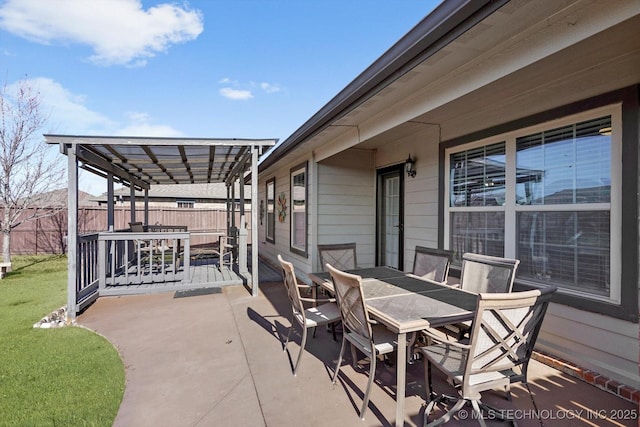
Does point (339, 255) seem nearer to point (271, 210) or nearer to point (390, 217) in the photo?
point (390, 217)

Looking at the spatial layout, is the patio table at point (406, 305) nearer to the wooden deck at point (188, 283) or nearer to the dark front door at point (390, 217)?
the dark front door at point (390, 217)

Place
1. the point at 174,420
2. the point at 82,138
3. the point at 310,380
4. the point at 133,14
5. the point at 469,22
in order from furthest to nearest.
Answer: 1. the point at 133,14
2. the point at 82,138
3. the point at 310,380
4. the point at 174,420
5. the point at 469,22

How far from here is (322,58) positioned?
362 inches

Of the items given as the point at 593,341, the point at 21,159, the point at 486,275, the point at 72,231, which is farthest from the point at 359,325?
the point at 21,159

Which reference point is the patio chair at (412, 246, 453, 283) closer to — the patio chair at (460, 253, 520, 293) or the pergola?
the patio chair at (460, 253, 520, 293)

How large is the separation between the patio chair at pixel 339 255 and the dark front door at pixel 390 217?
4.85 ft

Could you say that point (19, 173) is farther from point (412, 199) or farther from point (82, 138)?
point (412, 199)

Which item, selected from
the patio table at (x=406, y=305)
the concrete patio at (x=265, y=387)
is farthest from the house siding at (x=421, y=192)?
the concrete patio at (x=265, y=387)

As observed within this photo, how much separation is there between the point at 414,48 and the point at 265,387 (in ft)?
9.24

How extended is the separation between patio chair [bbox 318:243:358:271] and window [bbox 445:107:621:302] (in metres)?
1.39

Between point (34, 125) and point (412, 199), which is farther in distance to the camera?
point (34, 125)

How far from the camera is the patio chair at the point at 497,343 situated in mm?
1654

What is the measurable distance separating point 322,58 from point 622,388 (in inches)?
369

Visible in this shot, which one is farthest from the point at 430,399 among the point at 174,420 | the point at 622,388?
the point at 174,420
